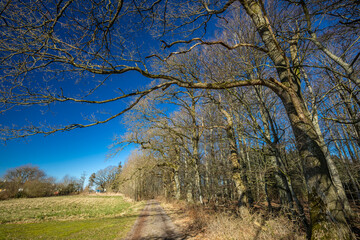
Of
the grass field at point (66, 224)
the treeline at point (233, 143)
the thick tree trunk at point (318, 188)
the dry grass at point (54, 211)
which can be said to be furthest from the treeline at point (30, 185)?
the thick tree trunk at point (318, 188)

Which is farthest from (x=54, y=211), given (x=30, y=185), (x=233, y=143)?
(x=30, y=185)

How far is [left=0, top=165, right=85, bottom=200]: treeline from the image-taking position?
4189cm

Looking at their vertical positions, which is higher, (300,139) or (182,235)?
(300,139)

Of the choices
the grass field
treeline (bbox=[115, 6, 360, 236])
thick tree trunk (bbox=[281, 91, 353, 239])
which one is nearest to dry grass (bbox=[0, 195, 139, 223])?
the grass field

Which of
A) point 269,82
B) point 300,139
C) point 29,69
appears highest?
point 29,69

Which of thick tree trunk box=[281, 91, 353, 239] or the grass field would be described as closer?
thick tree trunk box=[281, 91, 353, 239]

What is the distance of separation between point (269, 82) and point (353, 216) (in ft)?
33.1

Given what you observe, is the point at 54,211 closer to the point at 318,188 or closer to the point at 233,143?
the point at 233,143

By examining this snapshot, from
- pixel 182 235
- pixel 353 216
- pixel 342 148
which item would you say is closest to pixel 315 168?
pixel 182 235

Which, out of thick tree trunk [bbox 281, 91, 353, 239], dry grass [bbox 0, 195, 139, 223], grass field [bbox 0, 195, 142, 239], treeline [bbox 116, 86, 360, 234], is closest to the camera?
thick tree trunk [bbox 281, 91, 353, 239]

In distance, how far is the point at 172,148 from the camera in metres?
16.2

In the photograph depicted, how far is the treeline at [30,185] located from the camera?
137ft

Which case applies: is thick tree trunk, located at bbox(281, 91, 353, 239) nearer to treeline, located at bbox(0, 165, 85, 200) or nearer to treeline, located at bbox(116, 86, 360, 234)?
treeline, located at bbox(116, 86, 360, 234)

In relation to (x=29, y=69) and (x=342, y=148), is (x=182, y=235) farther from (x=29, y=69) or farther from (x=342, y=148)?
(x=342, y=148)
